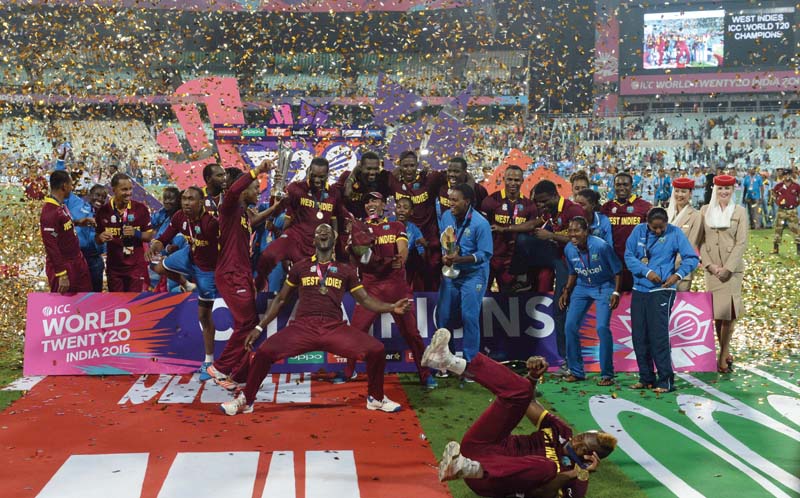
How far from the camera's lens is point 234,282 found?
818 centimetres

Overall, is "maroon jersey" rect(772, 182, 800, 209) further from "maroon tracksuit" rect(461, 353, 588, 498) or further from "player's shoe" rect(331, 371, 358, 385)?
"maroon tracksuit" rect(461, 353, 588, 498)

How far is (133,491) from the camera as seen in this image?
5.28 metres

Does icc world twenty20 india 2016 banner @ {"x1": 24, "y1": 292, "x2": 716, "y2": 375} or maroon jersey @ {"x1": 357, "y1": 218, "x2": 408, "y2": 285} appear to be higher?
maroon jersey @ {"x1": 357, "y1": 218, "x2": 408, "y2": 285}

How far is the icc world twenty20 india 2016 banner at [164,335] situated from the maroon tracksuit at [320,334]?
4.37 ft

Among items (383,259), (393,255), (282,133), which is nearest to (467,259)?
(393,255)

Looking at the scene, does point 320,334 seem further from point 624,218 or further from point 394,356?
point 624,218

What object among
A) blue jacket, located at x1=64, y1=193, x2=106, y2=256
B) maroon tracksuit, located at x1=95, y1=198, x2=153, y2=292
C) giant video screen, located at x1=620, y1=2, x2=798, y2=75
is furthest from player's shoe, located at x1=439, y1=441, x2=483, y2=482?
giant video screen, located at x1=620, y1=2, x2=798, y2=75

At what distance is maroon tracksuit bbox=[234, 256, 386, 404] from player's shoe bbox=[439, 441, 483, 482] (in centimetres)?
265

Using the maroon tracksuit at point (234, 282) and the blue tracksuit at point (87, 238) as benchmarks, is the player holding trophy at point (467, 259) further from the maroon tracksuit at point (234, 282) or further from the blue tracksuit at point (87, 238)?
the blue tracksuit at point (87, 238)

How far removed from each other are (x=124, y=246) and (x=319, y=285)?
3.71 m

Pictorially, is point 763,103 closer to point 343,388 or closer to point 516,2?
point 516,2

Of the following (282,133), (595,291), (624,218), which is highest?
(282,133)

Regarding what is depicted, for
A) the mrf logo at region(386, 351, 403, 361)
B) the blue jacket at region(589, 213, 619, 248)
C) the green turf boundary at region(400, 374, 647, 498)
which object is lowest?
the green turf boundary at region(400, 374, 647, 498)

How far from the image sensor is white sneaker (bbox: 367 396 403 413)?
7422 mm
